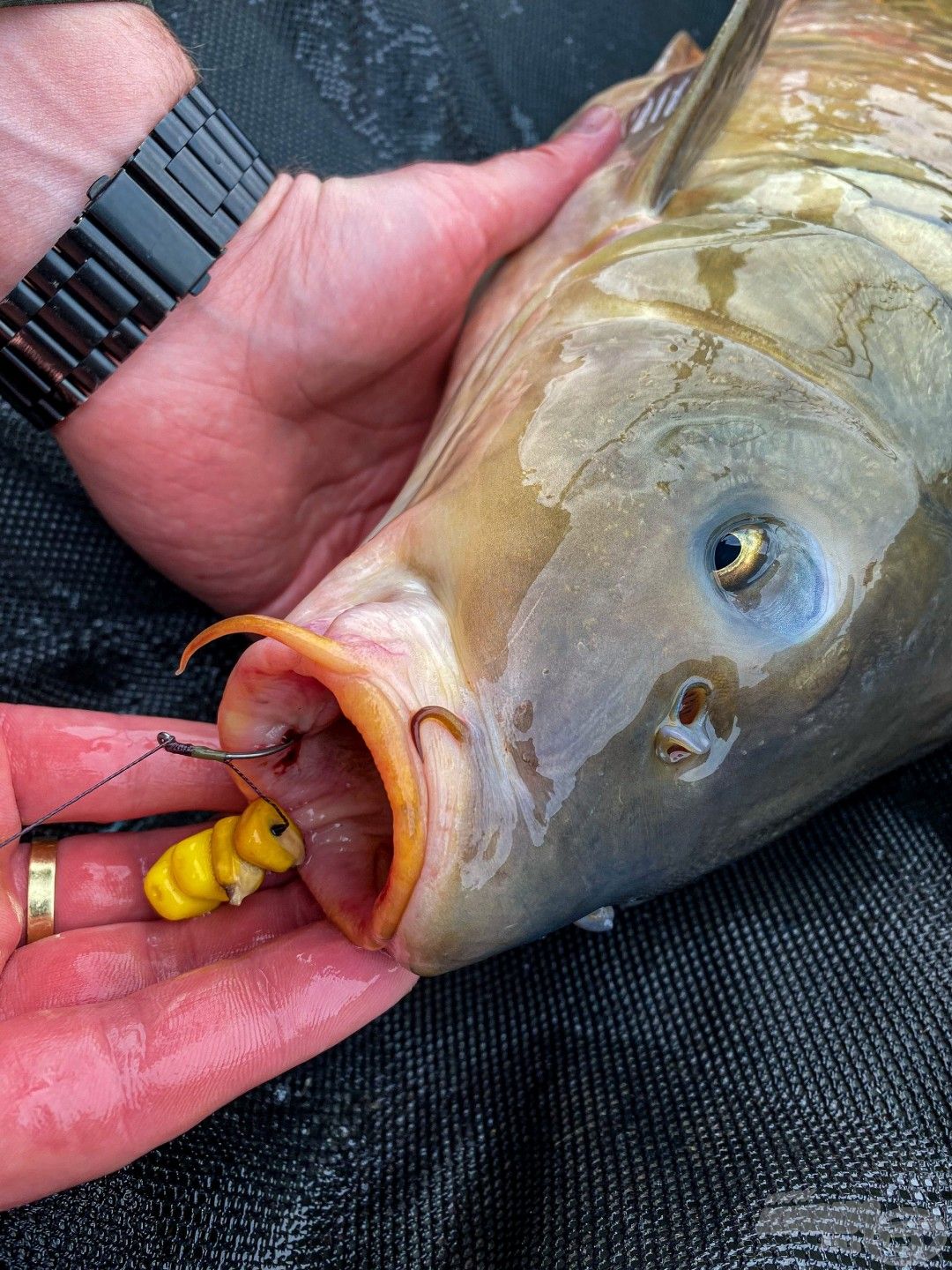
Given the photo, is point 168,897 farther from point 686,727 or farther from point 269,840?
point 686,727

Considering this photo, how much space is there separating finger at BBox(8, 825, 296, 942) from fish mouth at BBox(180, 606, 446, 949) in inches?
11.2

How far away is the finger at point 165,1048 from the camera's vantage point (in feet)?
4.20

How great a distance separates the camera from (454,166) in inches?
83.9

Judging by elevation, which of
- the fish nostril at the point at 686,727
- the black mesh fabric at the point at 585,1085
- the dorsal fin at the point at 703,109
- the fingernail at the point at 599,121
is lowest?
the black mesh fabric at the point at 585,1085

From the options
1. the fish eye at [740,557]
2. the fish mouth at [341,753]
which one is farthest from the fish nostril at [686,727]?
the fish mouth at [341,753]

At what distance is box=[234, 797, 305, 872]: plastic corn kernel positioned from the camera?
1.37 metres

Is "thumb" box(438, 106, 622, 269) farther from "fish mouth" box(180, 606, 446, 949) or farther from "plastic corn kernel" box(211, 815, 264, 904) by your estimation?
"plastic corn kernel" box(211, 815, 264, 904)

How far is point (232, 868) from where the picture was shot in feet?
4.78

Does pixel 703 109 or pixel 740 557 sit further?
pixel 703 109

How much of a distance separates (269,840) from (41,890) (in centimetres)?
51

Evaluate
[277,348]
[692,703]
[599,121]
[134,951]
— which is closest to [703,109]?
[599,121]

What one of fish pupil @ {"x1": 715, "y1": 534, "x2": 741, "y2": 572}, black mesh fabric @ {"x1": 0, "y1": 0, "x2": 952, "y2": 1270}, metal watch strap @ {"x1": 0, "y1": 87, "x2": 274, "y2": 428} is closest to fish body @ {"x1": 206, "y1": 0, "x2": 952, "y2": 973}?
fish pupil @ {"x1": 715, "y1": 534, "x2": 741, "y2": 572}

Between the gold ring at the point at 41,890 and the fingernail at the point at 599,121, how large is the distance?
1843mm

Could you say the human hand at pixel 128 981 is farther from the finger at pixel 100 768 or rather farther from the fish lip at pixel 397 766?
the fish lip at pixel 397 766
